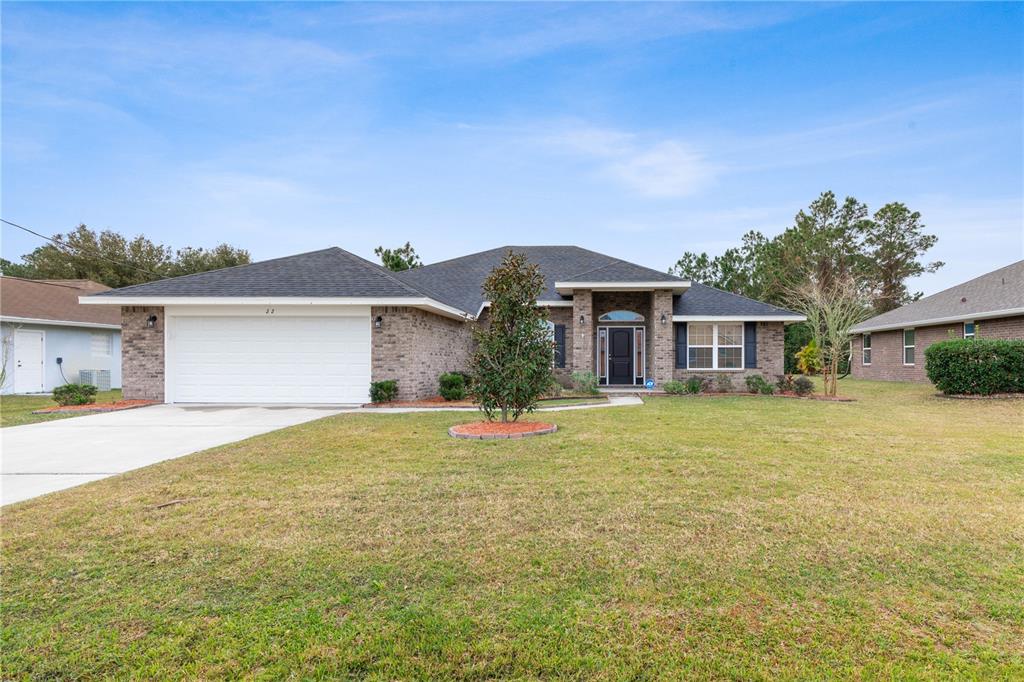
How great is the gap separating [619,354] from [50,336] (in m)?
20.1

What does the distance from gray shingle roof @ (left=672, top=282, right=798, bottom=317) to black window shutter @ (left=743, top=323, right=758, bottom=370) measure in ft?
1.58

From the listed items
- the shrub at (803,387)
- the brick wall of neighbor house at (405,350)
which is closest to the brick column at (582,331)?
the brick wall of neighbor house at (405,350)

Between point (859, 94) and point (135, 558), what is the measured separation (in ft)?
58.6

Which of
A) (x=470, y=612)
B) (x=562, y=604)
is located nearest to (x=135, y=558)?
(x=470, y=612)

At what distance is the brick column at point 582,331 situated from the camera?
1625 centimetres

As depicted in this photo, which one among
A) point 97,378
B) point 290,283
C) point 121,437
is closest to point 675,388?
point 290,283

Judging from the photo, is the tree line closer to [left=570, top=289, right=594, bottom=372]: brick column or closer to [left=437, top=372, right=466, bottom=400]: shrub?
[left=437, top=372, right=466, bottom=400]: shrub

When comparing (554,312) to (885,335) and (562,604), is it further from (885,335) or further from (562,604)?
(885,335)

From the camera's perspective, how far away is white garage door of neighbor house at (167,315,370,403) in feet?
43.3

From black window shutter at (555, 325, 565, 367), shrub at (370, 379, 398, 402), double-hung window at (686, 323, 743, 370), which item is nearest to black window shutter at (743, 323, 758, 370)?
double-hung window at (686, 323, 743, 370)

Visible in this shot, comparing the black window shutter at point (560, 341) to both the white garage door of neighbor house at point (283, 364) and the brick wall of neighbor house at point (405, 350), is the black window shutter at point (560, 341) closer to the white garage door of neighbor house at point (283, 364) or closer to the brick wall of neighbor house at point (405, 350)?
the brick wall of neighbor house at point (405, 350)

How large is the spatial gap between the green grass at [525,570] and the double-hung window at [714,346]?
1055cm

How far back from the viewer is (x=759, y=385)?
15.9m

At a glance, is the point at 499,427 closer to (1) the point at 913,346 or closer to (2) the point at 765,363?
(2) the point at 765,363
